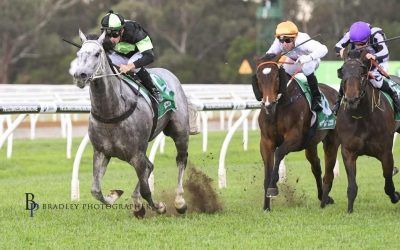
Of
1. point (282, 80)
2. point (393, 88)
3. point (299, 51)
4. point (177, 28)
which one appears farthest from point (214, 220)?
point (177, 28)

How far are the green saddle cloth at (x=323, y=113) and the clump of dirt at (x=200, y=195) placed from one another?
1.31m

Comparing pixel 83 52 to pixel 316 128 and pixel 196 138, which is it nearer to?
pixel 316 128

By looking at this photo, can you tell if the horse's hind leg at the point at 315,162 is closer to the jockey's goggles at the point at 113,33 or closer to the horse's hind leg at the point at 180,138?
the horse's hind leg at the point at 180,138

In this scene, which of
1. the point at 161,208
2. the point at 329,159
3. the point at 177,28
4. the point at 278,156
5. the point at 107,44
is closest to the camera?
the point at 107,44

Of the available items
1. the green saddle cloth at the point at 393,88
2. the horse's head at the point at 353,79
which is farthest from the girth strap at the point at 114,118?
the green saddle cloth at the point at 393,88

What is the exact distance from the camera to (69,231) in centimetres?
709

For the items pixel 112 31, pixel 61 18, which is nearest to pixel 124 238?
pixel 112 31

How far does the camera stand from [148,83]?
8367 mm

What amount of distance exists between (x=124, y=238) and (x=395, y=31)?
38.3 meters

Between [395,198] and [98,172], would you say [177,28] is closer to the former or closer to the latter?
[395,198]

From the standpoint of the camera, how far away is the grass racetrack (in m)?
6.57

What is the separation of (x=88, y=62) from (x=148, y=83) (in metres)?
1.21

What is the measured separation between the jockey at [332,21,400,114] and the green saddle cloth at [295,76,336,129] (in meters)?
0.39

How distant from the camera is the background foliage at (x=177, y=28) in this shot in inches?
1806
